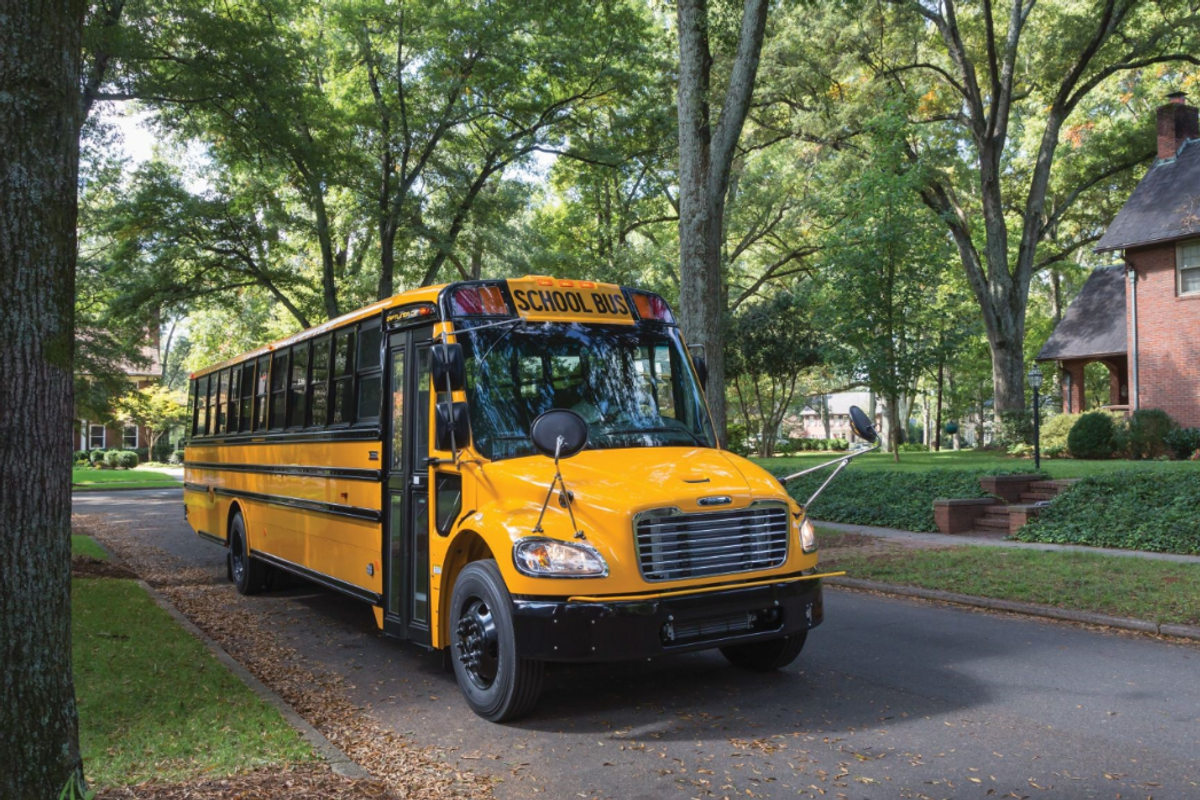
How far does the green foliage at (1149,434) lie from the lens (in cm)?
2312

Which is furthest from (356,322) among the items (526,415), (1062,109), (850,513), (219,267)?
(1062,109)

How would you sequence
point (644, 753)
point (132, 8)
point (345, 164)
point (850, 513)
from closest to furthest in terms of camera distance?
point (644, 753) < point (132, 8) < point (850, 513) < point (345, 164)

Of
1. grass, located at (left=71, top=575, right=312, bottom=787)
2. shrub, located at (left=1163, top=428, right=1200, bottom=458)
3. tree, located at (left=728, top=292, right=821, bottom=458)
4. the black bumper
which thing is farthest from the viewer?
tree, located at (left=728, top=292, right=821, bottom=458)

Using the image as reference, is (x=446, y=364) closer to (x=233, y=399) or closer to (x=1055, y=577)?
(x=233, y=399)

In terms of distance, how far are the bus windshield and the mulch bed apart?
6.56 ft

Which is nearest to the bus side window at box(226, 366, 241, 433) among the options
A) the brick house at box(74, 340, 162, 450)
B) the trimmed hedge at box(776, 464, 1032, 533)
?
the trimmed hedge at box(776, 464, 1032, 533)

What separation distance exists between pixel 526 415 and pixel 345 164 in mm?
18305

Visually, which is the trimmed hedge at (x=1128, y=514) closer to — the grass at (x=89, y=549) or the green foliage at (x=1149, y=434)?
the green foliage at (x=1149, y=434)

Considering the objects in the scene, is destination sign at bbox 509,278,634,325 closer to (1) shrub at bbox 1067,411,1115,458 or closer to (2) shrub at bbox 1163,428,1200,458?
(1) shrub at bbox 1067,411,1115,458

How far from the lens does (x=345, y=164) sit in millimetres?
22938

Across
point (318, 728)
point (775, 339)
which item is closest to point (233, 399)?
point (318, 728)

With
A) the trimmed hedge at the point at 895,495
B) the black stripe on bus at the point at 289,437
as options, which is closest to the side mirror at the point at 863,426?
the black stripe on bus at the point at 289,437

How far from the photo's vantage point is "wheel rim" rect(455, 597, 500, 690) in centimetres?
590

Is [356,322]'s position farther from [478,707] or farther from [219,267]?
[219,267]
